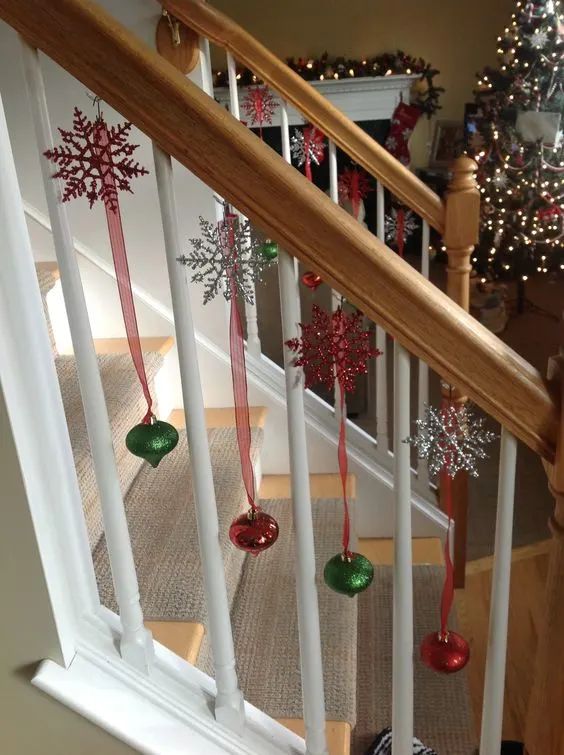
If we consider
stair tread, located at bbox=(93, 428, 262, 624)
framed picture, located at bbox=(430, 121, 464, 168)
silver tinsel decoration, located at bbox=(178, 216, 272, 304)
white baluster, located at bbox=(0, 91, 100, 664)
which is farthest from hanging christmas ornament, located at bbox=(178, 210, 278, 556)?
framed picture, located at bbox=(430, 121, 464, 168)

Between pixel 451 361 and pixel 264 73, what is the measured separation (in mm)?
1283

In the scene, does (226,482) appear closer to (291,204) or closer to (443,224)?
(443,224)

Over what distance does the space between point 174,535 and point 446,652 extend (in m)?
0.69

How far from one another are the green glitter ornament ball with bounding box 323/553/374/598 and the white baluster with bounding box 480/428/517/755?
0.18m

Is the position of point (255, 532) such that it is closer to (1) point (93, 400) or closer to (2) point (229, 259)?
(1) point (93, 400)

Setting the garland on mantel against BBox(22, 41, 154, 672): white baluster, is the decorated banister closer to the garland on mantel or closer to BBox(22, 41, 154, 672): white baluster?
BBox(22, 41, 154, 672): white baluster

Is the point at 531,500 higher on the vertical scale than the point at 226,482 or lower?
lower

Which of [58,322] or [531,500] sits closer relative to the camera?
[58,322]

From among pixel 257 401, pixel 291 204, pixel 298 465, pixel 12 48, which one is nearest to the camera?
pixel 291 204

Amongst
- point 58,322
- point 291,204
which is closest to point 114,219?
point 291,204

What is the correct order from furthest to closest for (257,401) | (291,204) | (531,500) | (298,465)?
(531,500) < (257,401) < (298,465) < (291,204)

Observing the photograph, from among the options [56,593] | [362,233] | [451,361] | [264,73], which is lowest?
[56,593]

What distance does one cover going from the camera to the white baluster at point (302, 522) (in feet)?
2.46

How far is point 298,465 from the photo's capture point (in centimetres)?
82
